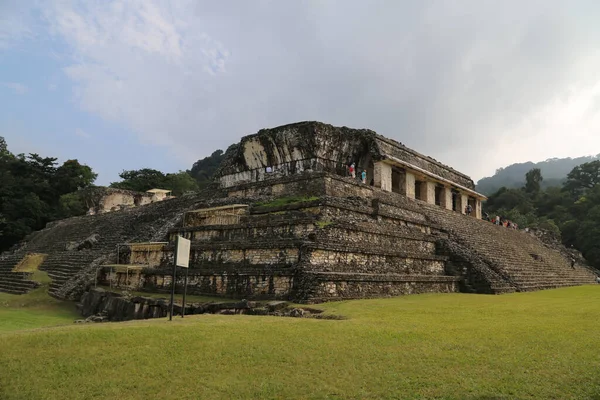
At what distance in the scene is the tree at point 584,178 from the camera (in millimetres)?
47188

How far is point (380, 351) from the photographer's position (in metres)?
4.40

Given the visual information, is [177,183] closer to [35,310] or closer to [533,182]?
[35,310]

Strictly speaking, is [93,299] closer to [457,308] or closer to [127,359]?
[127,359]

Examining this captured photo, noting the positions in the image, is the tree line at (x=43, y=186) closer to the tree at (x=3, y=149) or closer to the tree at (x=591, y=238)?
the tree at (x=3, y=149)

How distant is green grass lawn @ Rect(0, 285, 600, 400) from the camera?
355 centimetres

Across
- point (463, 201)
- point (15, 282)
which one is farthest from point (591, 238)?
point (15, 282)

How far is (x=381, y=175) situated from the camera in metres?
17.2

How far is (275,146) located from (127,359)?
13070 millimetres

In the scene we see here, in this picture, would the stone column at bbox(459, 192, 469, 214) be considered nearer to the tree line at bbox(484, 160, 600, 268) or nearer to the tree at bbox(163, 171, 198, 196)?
the tree line at bbox(484, 160, 600, 268)

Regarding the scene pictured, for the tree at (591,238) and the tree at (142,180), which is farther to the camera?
the tree at (142,180)

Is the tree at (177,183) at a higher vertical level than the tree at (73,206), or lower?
higher

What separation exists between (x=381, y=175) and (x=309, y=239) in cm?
877

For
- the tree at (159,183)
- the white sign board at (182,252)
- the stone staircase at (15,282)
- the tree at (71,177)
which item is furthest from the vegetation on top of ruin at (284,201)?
the tree at (159,183)

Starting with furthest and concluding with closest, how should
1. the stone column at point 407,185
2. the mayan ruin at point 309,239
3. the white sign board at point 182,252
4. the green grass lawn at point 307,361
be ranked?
the stone column at point 407,185 < the mayan ruin at point 309,239 < the white sign board at point 182,252 < the green grass lawn at point 307,361
